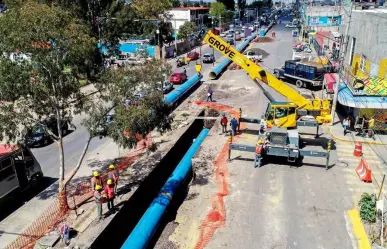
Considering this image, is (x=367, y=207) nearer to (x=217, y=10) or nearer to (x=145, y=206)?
(x=145, y=206)

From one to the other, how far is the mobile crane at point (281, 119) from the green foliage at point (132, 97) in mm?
7087

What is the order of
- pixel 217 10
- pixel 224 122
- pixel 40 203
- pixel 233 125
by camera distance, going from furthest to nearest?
pixel 217 10, pixel 224 122, pixel 233 125, pixel 40 203

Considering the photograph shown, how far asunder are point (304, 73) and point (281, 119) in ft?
62.4

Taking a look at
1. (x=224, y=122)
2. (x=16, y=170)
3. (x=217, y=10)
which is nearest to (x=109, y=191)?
(x=16, y=170)

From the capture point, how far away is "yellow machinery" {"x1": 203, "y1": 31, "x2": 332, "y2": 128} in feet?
82.0

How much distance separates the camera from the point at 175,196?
20859 millimetres

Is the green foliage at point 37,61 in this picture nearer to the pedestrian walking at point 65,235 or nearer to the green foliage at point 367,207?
the pedestrian walking at point 65,235

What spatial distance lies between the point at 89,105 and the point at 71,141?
42.3ft

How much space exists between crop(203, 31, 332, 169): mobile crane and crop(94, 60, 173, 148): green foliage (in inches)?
279

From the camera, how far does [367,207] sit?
669 inches

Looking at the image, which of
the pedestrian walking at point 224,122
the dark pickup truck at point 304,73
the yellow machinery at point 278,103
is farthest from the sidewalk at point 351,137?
the dark pickup truck at point 304,73

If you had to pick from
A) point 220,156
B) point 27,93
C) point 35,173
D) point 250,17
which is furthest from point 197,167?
point 250,17

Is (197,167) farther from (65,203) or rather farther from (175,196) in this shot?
(65,203)

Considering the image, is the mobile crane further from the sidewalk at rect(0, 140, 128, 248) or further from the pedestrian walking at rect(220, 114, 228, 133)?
the sidewalk at rect(0, 140, 128, 248)
